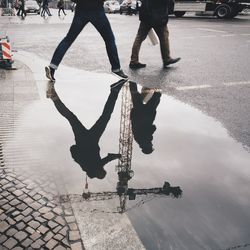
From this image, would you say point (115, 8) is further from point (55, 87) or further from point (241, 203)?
point (241, 203)

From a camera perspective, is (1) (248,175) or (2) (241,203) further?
(1) (248,175)

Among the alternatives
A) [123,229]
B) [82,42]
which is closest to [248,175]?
[123,229]

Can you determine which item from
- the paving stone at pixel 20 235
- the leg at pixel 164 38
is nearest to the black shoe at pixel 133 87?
the leg at pixel 164 38

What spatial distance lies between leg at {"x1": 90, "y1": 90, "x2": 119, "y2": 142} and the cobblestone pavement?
0.86 m

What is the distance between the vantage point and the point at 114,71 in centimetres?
611

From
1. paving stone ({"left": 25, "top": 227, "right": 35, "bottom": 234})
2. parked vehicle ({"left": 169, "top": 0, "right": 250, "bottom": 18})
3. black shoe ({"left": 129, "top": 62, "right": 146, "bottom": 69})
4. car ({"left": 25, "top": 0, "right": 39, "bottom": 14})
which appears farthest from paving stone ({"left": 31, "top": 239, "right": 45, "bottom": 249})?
car ({"left": 25, "top": 0, "right": 39, "bottom": 14})

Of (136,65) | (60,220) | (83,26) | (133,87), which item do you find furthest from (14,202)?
(136,65)

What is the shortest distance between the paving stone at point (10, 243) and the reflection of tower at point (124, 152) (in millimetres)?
766

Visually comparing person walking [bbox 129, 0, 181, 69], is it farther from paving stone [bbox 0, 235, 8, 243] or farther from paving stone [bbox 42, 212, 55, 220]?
paving stone [bbox 0, 235, 8, 243]

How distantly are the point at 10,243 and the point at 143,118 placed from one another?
256cm

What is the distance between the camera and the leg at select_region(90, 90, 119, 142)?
3.99 meters

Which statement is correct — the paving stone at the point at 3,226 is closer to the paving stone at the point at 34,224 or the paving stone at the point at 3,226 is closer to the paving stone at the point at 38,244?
the paving stone at the point at 34,224

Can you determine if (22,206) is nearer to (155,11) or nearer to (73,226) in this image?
(73,226)

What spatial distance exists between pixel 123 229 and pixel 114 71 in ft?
13.5
